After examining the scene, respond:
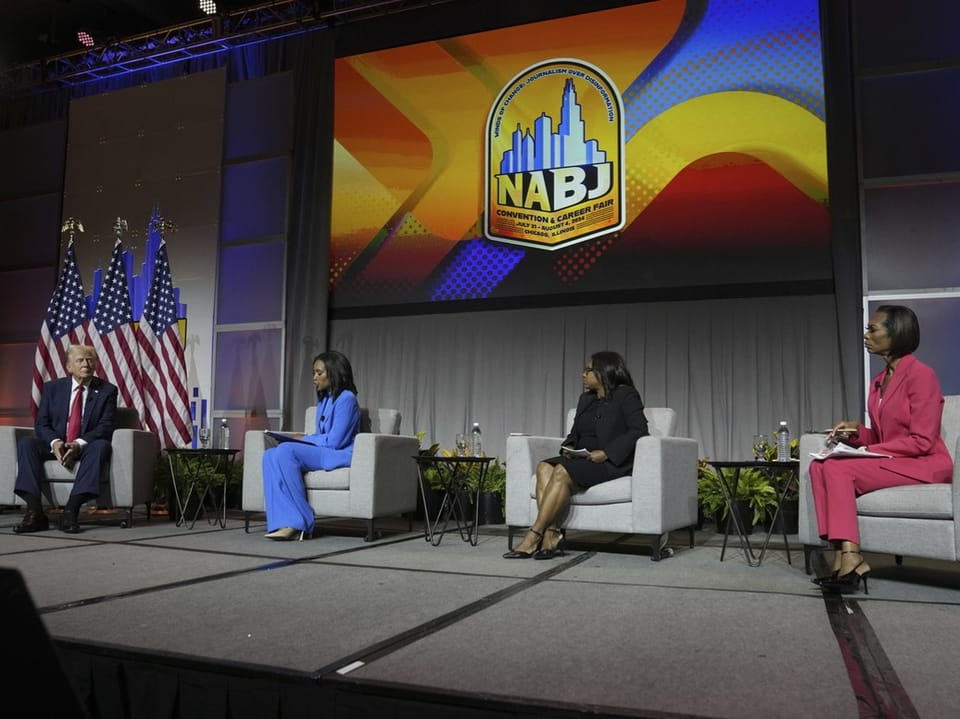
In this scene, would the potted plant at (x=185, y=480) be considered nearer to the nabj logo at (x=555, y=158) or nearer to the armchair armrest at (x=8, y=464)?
the armchair armrest at (x=8, y=464)

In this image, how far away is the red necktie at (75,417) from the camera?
5.32m

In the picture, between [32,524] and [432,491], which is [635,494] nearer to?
[432,491]

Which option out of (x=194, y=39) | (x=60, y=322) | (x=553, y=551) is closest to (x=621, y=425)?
(x=553, y=551)

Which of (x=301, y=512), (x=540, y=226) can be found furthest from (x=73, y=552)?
(x=540, y=226)

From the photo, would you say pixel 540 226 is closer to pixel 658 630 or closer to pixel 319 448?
pixel 319 448

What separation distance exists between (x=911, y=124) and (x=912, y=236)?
2.55 feet

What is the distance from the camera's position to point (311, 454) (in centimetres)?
481

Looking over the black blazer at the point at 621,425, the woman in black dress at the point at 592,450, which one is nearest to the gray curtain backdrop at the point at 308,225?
the woman in black dress at the point at 592,450

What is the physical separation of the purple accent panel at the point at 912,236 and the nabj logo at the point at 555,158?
1747 millimetres

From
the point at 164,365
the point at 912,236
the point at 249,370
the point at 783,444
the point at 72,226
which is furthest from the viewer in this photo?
the point at 72,226

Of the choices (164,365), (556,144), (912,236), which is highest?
(556,144)

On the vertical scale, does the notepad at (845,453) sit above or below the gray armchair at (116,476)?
above

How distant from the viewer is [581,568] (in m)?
3.69

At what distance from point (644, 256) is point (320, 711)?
4928 millimetres
